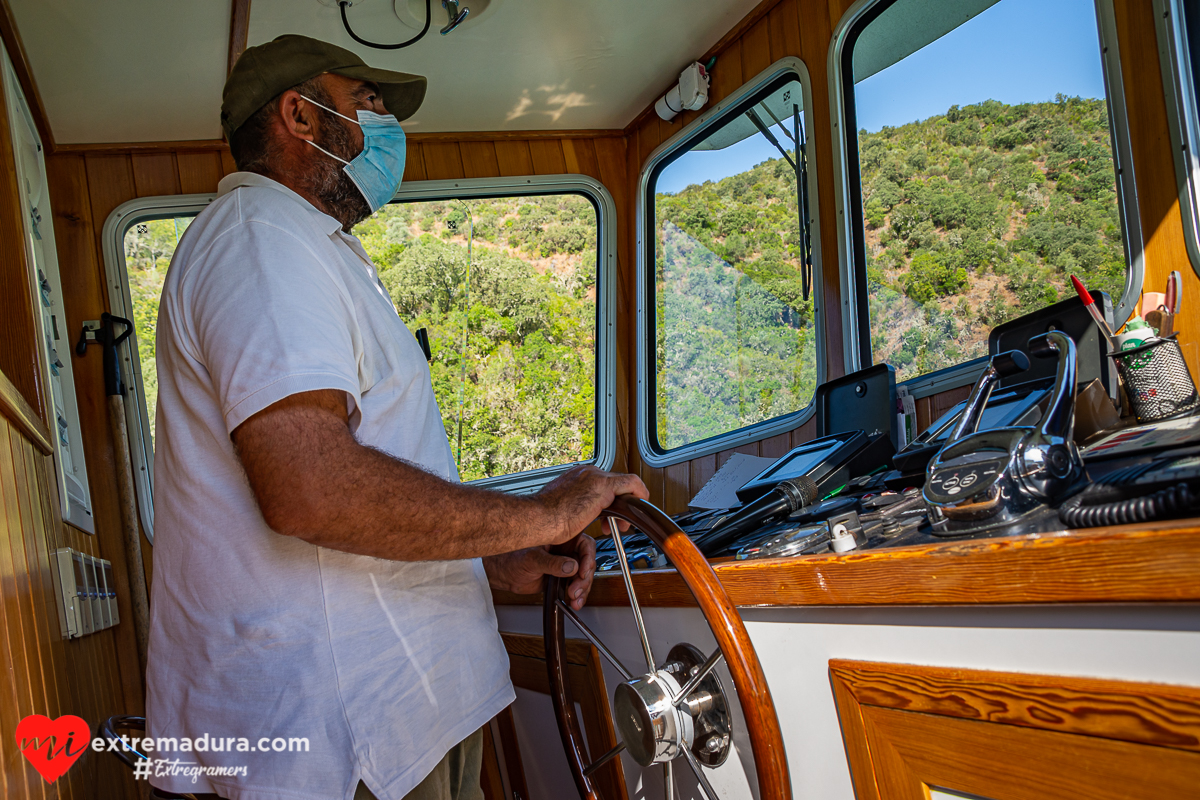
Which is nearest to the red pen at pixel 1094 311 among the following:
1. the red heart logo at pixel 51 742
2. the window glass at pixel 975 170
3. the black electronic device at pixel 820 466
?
the window glass at pixel 975 170

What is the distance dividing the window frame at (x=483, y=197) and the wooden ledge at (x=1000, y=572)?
6.40 feet

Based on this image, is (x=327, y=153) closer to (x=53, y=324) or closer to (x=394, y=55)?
(x=394, y=55)

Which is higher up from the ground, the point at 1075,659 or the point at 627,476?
the point at 627,476

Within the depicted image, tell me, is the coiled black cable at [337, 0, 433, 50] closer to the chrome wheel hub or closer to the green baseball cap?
the green baseball cap

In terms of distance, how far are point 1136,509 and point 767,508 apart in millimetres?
794

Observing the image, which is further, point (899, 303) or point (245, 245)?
point (899, 303)

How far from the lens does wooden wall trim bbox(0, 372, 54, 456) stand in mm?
1247

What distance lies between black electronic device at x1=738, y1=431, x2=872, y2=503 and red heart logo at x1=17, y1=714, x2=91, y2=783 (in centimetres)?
123

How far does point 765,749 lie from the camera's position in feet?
3.03

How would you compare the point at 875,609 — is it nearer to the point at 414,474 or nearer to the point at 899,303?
the point at 414,474

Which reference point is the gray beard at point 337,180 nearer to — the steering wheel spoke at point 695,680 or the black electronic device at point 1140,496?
the steering wheel spoke at point 695,680

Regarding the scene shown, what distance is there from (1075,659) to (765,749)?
13.6 inches

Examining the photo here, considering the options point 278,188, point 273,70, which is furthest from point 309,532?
point 273,70

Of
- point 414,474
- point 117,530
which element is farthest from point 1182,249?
point 117,530
